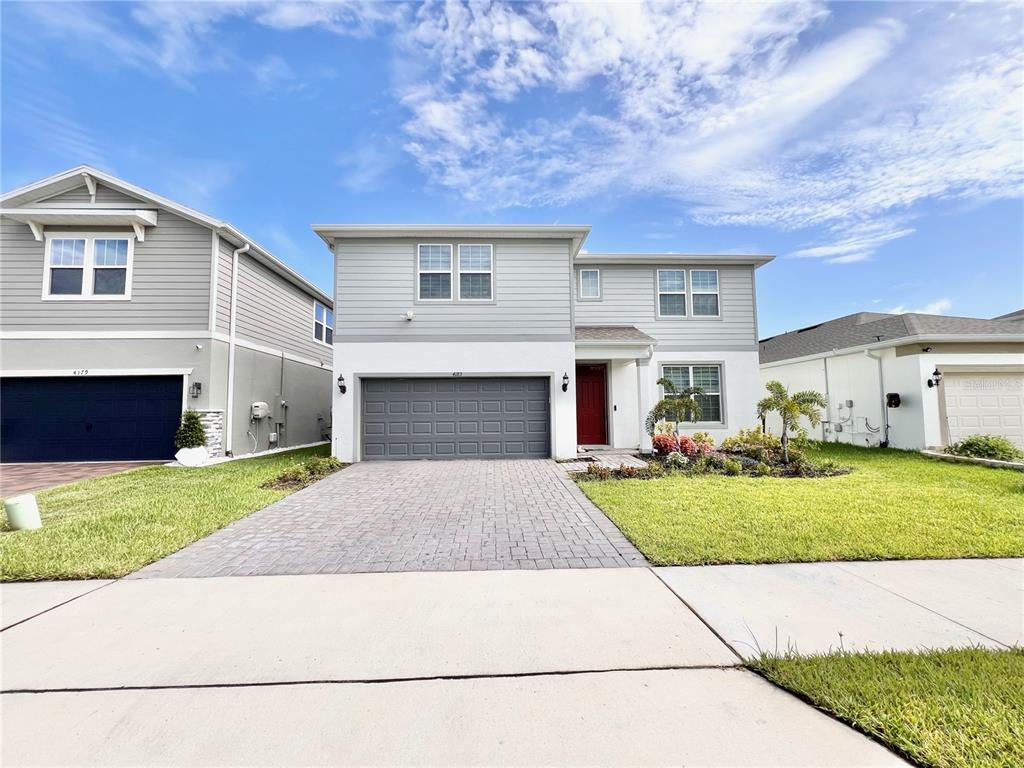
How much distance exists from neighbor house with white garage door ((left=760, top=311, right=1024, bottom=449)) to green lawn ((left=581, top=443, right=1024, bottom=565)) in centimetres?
320

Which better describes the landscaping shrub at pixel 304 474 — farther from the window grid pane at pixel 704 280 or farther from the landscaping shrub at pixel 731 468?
the window grid pane at pixel 704 280

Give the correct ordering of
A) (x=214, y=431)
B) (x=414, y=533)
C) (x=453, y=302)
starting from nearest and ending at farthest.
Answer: (x=414, y=533) → (x=214, y=431) → (x=453, y=302)

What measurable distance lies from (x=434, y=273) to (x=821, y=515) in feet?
30.1

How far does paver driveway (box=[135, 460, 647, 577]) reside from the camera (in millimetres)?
4023

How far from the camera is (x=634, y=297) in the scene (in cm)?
1300

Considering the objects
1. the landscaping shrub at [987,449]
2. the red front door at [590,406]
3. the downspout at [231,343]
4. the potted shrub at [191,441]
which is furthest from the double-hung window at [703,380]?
the potted shrub at [191,441]

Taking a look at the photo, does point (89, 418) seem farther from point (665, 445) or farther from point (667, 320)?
point (667, 320)

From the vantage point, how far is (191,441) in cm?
1006

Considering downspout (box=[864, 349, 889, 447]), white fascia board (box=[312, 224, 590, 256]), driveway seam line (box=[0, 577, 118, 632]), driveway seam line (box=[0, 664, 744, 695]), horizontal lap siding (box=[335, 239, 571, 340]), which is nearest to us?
driveway seam line (box=[0, 664, 744, 695])

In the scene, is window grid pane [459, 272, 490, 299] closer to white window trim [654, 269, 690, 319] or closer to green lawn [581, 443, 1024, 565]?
white window trim [654, 269, 690, 319]

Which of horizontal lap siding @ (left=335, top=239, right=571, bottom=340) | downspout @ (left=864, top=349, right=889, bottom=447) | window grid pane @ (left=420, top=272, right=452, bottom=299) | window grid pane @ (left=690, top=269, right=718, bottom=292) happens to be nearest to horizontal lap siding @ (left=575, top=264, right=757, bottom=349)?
window grid pane @ (left=690, top=269, right=718, bottom=292)

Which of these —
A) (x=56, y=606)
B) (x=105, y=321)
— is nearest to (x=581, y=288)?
(x=56, y=606)

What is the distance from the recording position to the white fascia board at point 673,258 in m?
12.6

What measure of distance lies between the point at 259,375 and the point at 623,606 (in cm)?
1254
